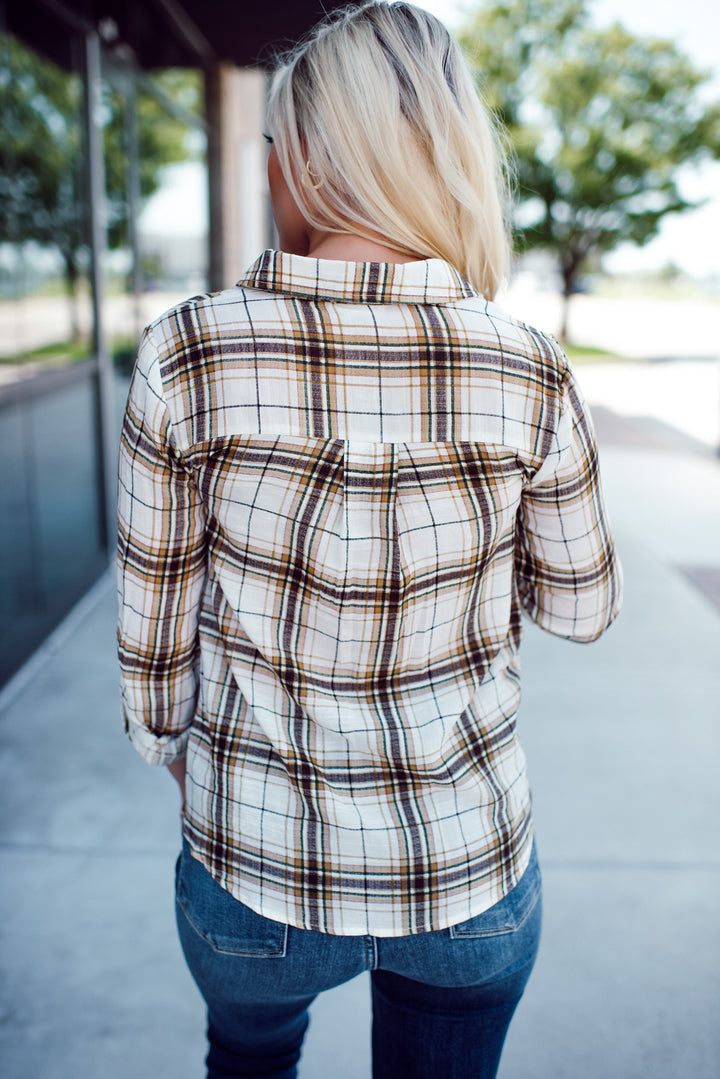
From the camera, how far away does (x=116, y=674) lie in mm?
3941

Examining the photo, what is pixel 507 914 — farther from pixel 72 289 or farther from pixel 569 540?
pixel 72 289

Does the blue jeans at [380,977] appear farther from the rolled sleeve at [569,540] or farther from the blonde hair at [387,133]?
the blonde hair at [387,133]

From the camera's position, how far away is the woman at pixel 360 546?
3.17 feet

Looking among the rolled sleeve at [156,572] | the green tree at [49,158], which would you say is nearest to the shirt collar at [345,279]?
the rolled sleeve at [156,572]

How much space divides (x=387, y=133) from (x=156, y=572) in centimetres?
56

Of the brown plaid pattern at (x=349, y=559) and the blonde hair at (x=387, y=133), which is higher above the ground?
the blonde hair at (x=387, y=133)

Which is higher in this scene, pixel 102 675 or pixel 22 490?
pixel 22 490

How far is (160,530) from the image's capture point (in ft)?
3.45

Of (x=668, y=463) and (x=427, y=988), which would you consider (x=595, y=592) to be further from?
(x=668, y=463)

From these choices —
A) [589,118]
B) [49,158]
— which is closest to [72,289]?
[49,158]

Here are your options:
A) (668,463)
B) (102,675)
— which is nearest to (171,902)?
(102,675)

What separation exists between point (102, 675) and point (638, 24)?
72.6 ft

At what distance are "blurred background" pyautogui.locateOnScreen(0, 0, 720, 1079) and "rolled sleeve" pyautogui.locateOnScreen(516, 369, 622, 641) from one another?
39 centimetres

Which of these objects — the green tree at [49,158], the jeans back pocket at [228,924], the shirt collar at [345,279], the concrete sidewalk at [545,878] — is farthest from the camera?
the green tree at [49,158]
